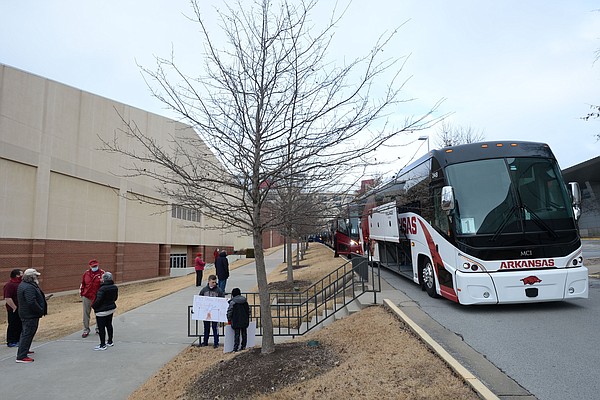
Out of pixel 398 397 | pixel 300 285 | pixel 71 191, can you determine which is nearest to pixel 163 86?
pixel 398 397

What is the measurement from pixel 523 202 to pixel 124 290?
24.7 meters

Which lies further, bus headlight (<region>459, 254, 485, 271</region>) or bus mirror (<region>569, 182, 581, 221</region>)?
bus mirror (<region>569, 182, 581, 221</region>)

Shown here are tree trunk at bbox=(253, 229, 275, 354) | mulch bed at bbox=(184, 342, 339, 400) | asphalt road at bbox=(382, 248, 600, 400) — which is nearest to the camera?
asphalt road at bbox=(382, 248, 600, 400)

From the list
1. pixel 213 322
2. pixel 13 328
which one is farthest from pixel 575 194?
pixel 13 328

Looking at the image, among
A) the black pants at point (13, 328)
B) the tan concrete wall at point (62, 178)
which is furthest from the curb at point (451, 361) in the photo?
the tan concrete wall at point (62, 178)

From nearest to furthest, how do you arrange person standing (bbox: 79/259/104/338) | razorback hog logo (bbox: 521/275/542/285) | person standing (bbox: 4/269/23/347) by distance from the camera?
razorback hog logo (bbox: 521/275/542/285) → person standing (bbox: 4/269/23/347) → person standing (bbox: 79/259/104/338)

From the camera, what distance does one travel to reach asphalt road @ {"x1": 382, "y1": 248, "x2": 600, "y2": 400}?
437cm

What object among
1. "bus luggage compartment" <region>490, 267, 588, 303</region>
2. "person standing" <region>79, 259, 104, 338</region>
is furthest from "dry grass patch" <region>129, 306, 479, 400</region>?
"person standing" <region>79, 259, 104, 338</region>

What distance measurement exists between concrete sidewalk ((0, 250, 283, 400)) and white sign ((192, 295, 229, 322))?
0.95 meters

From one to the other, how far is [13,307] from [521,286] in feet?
32.7

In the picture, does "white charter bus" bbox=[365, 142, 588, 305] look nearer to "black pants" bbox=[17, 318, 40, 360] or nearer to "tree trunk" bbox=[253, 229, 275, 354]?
"tree trunk" bbox=[253, 229, 275, 354]

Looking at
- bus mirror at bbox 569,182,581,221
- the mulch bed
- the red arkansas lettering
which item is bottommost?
the mulch bed

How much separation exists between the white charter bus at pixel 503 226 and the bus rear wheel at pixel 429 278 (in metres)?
0.34

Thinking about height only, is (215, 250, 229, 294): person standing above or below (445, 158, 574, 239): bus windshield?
below
